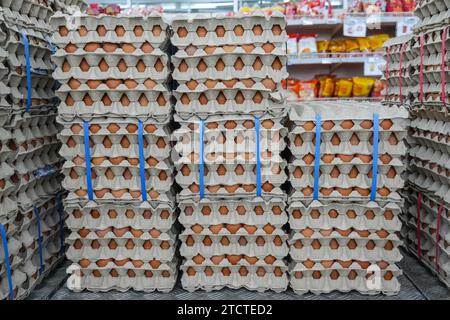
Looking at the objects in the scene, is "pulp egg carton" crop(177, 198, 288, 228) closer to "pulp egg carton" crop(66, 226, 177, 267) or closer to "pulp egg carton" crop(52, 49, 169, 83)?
"pulp egg carton" crop(66, 226, 177, 267)

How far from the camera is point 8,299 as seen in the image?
2262 mm

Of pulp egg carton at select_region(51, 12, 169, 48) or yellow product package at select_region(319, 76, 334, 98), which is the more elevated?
pulp egg carton at select_region(51, 12, 169, 48)

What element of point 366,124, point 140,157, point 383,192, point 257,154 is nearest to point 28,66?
point 140,157

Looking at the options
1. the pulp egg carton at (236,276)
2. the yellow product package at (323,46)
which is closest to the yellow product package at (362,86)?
the yellow product package at (323,46)

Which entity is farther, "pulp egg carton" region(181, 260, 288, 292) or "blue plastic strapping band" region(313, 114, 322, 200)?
"pulp egg carton" region(181, 260, 288, 292)

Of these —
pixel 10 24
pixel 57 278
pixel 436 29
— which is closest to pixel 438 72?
pixel 436 29

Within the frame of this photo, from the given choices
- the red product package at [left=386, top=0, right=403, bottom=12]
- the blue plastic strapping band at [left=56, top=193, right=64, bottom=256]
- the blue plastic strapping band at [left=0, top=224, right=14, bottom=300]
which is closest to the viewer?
the blue plastic strapping band at [left=0, top=224, right=14, bottom=300]

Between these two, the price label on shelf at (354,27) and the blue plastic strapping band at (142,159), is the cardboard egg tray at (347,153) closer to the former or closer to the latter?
the blue plastic strapping band at (142,159)

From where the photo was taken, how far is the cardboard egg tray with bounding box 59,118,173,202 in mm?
2465

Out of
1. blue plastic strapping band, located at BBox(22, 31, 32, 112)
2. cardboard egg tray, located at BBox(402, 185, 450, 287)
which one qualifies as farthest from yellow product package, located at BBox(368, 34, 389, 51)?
blue plastic strapping band, located at BBox(22, 31, 32, 112)

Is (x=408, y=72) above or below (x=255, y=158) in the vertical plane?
above

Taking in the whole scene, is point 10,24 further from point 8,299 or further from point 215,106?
point 8,299

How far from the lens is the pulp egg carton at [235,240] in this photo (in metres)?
2.52
